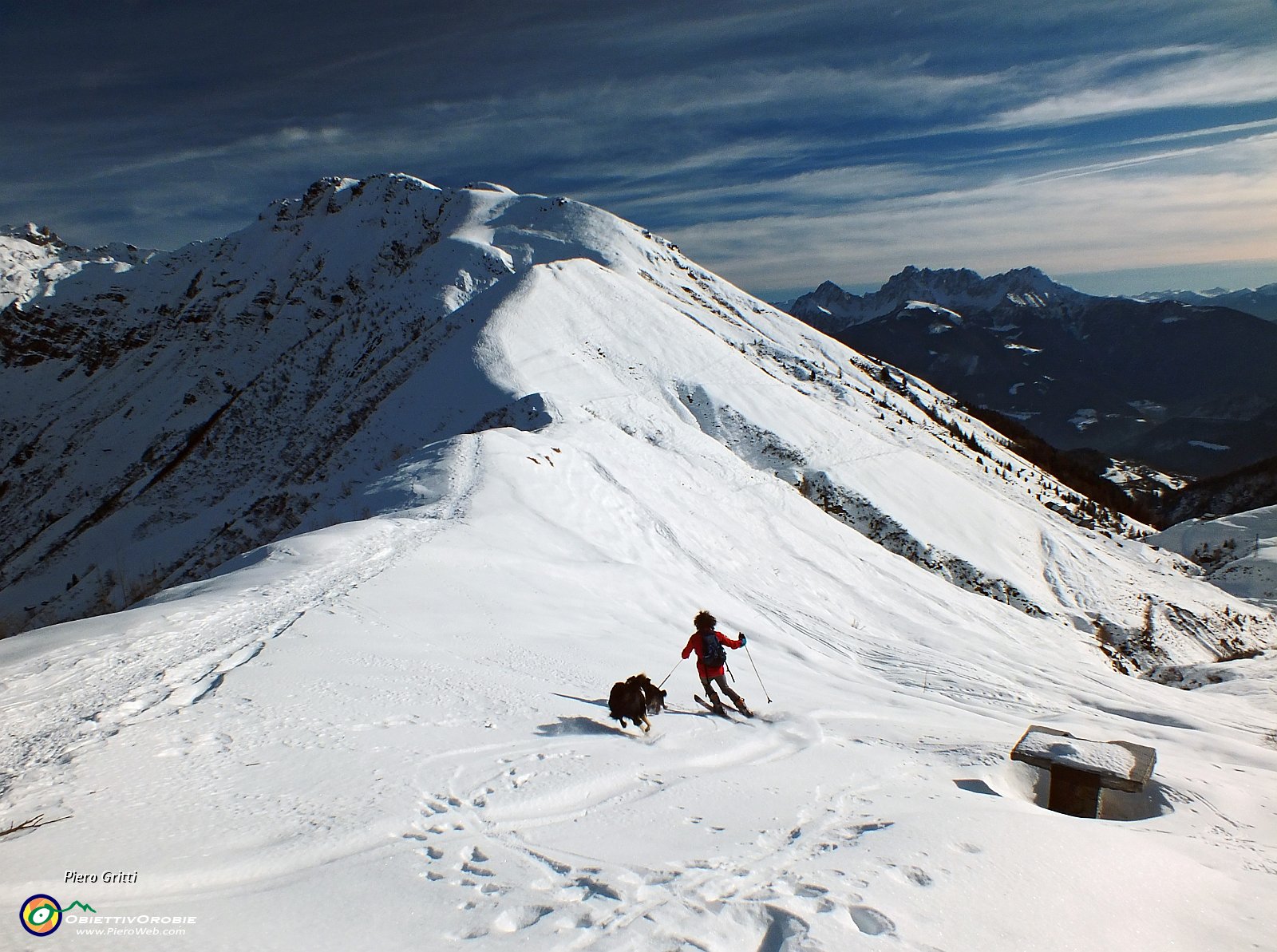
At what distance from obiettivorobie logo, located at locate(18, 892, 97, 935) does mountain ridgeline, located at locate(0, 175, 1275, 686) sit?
11175 millimetres

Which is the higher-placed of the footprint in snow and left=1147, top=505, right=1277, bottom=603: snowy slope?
the footprint in snow

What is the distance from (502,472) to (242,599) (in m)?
11.4

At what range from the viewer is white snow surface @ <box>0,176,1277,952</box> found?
4102 millimetres

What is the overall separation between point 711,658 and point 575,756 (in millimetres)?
3444

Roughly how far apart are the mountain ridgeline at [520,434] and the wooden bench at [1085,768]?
1017cm

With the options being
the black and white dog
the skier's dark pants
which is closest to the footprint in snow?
the black and white dog

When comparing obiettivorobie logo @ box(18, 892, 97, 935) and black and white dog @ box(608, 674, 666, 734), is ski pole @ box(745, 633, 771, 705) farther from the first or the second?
obiettivorobie logo @ box(18, 892, 97, 935)

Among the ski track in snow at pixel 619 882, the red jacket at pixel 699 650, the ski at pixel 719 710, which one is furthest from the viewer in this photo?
the red jacket at pixel 699 650

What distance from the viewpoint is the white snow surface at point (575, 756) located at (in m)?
4.10

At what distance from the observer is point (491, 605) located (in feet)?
40.4

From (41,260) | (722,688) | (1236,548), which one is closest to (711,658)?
(722,688)

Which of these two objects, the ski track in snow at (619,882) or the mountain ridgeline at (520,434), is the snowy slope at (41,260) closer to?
the mountain ridgeline at (520,434)

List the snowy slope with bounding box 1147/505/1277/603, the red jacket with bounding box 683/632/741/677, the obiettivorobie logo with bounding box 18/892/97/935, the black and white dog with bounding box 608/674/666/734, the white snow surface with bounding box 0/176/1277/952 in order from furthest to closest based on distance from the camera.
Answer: the snowy slope with bounding box 1147/505/1277/603 → the red jacket with bounding box 683/632/741/677 → the black and white dog with bounding box 608/674/666/734 → the white snow surface with bounding box 0/176/1277/952 → the obiettivorobie logo with bounding box 18/892/97/935

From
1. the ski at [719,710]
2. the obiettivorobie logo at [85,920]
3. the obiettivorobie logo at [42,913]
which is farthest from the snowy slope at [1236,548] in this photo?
the obiettivorobie logo at [42,913]
